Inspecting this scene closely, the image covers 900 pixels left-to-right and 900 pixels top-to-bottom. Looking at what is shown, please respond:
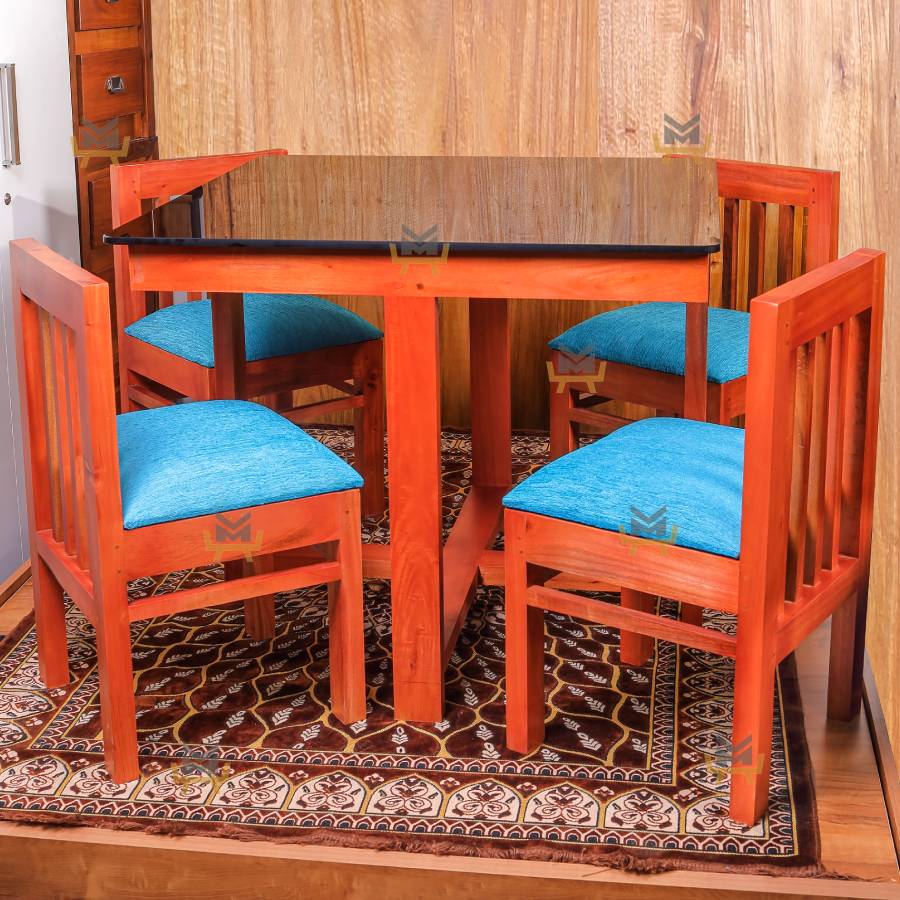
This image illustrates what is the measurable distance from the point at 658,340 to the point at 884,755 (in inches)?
36.5

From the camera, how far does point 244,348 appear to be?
8.77ft

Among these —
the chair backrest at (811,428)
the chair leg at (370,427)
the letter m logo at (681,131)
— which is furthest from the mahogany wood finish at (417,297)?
the letter m logo at (681,131)

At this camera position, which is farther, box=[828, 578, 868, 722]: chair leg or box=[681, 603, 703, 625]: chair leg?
box=[681, 603, 703, 625]: chair leg

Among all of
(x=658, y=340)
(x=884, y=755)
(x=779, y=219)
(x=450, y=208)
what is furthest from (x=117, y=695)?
(x=779, y=219)

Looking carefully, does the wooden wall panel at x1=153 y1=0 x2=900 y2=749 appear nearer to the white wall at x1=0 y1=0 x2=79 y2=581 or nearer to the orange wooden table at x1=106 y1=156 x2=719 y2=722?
the white wall at x1=0 y1=0 x2=79 y2=581

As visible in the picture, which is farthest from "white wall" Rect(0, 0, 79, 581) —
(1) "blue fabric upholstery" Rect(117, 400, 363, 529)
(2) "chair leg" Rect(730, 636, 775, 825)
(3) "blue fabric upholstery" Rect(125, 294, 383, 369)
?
(2) "chair leg" Rect(730, 636, 775, 825)

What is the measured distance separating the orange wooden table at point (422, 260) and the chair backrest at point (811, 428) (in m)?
0.18

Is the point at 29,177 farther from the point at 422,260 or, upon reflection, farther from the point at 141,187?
→ the point at 422,260

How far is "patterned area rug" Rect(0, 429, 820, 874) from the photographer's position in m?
1.90

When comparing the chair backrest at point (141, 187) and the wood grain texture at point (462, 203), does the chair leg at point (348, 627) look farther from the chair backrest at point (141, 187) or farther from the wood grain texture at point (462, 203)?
the chair backrest at point (141, 187)

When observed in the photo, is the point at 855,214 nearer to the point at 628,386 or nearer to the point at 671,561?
the point at 628,386

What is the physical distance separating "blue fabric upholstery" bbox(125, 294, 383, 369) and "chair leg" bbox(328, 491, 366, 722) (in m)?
0.74

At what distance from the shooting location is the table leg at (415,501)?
2025 mm

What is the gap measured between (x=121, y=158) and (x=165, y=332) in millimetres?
1064
